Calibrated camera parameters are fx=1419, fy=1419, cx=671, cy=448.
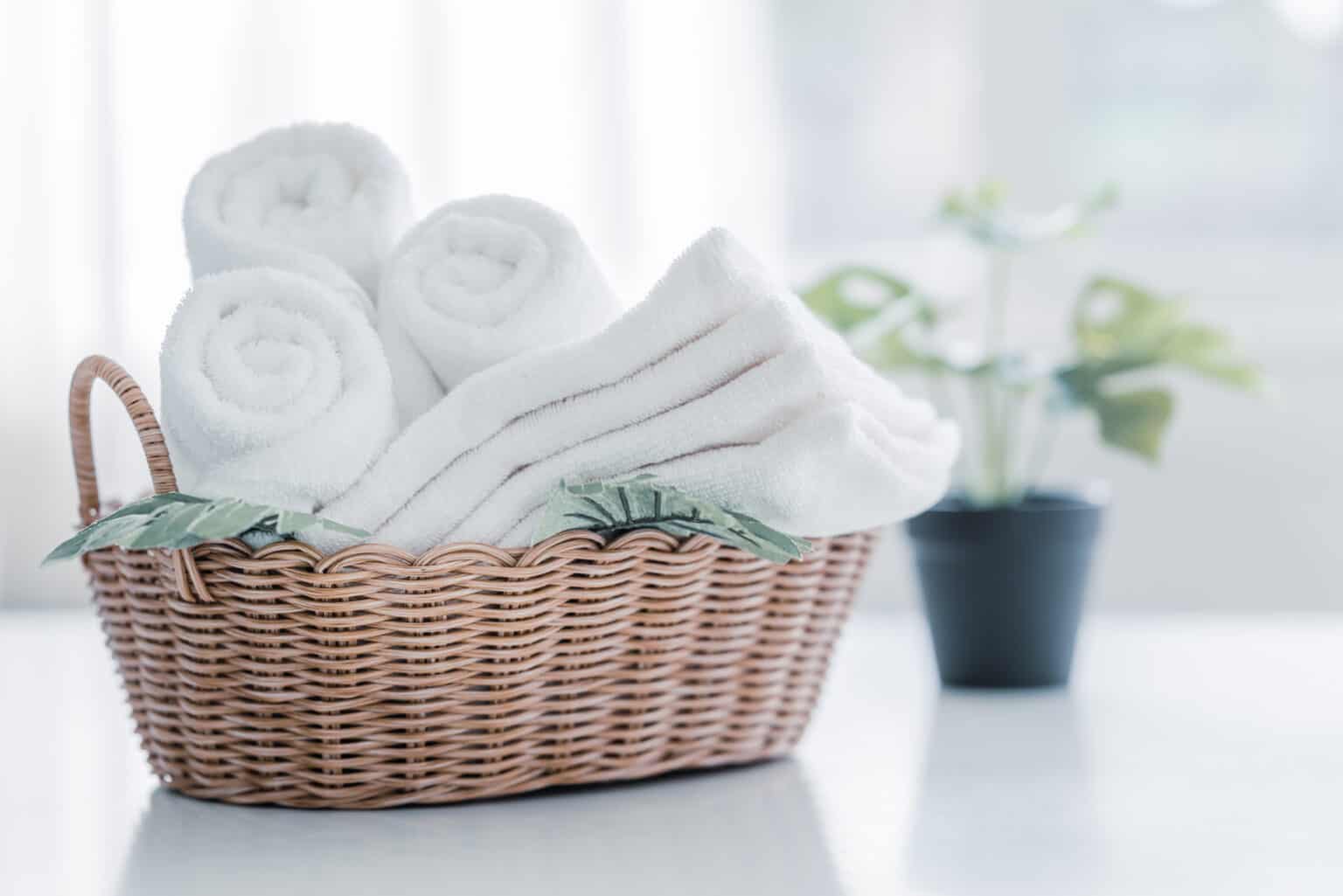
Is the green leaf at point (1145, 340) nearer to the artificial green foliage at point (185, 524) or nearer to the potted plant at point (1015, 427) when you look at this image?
the potted plant at point (1015, 427)

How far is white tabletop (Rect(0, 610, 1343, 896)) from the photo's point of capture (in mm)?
550

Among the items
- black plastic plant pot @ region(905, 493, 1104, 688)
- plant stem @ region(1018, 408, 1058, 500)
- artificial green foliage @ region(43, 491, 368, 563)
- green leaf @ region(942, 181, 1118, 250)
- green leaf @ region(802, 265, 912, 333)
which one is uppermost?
green leaf @ region(942, 181, 1118, 250)

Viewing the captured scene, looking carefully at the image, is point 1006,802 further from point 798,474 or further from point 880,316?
point 880,316

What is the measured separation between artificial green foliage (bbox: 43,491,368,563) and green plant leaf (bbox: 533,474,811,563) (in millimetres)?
85

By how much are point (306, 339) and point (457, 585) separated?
0.13 metres

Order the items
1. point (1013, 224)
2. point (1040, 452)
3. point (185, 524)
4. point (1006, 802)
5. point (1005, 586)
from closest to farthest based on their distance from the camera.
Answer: point (185, 524) → point (1006, 802) → point (1005, 586) → point (1013, 224) → point (1040, 452)

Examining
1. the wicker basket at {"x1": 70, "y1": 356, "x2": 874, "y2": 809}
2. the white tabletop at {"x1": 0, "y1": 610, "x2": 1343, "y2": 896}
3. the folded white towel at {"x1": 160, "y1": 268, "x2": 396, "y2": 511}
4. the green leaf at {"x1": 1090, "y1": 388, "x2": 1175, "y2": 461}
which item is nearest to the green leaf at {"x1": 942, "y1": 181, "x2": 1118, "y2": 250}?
the green leaf at {"x1": 1090, "y1": 388, "x2": 1175, "y2": 461}

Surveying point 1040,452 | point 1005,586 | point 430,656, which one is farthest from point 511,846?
point 1040,452

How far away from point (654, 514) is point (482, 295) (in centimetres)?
13

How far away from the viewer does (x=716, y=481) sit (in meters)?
0.61

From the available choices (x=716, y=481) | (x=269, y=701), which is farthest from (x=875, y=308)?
(x=269, y=701)

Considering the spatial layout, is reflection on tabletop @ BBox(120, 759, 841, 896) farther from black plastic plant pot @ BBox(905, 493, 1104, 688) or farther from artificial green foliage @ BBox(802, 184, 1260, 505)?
artificial green foliage @ BBox(802, 184, 1260, 505)

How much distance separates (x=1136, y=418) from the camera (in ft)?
3.29

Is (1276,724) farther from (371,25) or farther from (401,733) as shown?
(371,25)
